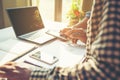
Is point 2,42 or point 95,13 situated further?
point 2,42

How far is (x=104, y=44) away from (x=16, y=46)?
0.82 m

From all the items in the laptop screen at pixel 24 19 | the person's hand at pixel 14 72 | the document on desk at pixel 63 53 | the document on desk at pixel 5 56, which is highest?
the laptop screen at pixel 24 19

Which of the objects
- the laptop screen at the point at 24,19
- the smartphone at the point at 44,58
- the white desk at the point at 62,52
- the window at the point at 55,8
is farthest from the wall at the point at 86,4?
the smartphone at the point at 44,58

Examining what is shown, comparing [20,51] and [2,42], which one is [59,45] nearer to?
[20,51]

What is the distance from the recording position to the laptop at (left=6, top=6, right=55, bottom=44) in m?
1.40

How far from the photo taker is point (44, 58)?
108 cm

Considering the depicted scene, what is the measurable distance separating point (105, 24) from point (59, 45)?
78 cm

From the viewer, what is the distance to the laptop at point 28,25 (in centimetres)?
140

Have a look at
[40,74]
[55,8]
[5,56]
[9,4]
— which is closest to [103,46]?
[40,74]

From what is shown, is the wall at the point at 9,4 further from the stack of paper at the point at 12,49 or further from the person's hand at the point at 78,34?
the person's hand at the point at 78,34

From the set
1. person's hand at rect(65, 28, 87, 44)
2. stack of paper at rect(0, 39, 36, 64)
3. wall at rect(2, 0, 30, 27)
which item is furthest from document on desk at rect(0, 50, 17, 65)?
wall at rect(2, 0, 30, 27)

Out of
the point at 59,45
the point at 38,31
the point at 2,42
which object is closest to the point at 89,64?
the point at 59,45

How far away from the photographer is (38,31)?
1.59 m

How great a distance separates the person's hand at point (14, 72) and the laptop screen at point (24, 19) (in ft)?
2.14
